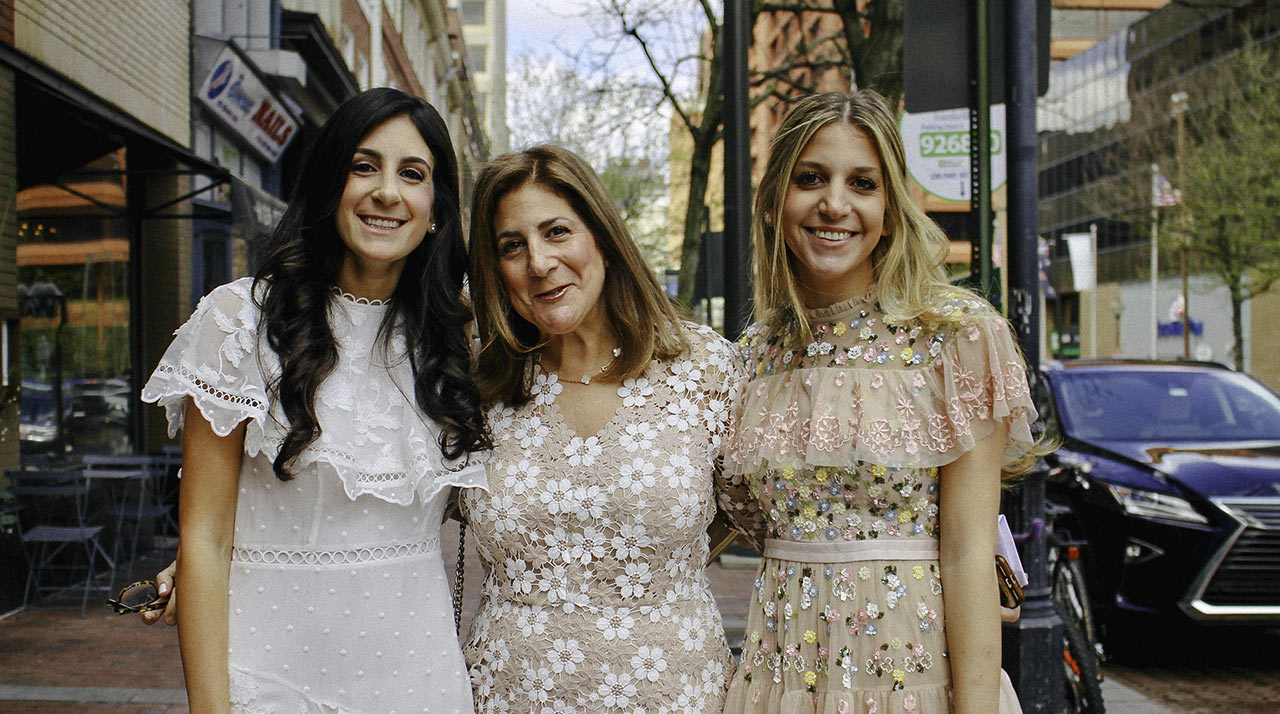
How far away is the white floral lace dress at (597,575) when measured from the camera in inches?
100

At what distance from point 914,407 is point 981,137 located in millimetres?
2210

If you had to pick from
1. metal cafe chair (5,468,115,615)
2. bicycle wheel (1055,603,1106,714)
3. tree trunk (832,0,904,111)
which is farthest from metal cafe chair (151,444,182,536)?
bicycle wheel (1055,603,1106,714)

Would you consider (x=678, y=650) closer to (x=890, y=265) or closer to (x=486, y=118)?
(x=890, y=265)

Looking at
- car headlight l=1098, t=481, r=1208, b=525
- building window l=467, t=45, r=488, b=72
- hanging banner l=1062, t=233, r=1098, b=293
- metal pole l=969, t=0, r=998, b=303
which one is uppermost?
building window l=467, t=45, r=488, b=72

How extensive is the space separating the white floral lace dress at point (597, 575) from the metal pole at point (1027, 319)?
187 centimetres

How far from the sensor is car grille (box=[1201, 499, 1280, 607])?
20.0 feet

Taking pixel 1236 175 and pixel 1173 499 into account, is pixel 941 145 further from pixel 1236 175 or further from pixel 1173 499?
pixel 1236 175

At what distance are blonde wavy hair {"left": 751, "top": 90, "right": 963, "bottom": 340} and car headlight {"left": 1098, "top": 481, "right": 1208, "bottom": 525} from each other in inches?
178

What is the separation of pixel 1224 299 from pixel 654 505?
1579 inches

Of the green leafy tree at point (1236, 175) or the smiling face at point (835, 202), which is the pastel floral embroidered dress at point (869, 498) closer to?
the smiling face at point (835, 202)

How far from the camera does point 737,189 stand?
7.13 m

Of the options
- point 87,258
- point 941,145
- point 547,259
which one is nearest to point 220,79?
point 87,258

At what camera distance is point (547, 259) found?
8.67 feet

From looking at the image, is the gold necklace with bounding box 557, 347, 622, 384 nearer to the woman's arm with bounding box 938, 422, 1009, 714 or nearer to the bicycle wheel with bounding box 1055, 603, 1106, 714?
the woman's arm with bounding box 938, 422, 1009, 714
